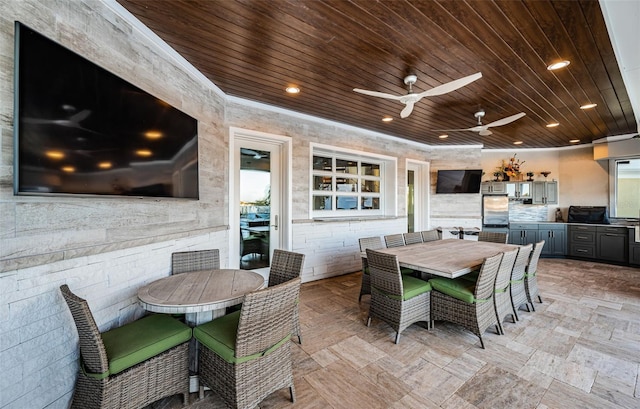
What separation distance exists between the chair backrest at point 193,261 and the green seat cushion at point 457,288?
2.27m

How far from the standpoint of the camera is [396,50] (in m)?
2.51

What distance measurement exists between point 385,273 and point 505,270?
1.25 metres

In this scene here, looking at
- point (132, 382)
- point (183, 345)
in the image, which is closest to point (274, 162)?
point (183, 345)

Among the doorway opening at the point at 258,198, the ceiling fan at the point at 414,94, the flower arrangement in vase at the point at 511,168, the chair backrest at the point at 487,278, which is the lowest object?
the chair backrest at the point at 487,278

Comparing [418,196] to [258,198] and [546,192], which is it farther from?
[258,198]

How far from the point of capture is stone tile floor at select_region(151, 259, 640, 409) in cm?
185

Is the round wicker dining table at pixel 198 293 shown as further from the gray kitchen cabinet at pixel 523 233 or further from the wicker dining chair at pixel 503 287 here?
the gray kitchen cabinet at pixel 523 233

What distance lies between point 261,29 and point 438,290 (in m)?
2.96

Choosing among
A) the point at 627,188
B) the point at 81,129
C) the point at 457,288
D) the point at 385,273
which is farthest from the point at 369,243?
the point at 627,188

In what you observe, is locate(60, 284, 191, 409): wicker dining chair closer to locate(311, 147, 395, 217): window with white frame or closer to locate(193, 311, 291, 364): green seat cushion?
locate(193, 311, 291, 364): green seat cushion

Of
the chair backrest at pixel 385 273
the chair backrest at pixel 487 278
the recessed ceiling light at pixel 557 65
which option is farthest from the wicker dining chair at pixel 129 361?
the recessed ceiling light at pixel 557 65

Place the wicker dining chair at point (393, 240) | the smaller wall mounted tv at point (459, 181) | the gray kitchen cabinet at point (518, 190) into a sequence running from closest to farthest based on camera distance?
the wicker dining chair at point (393, 240), the smaller wall mounted tv at point (459, 181), the gray kitchen cabinet at point (518, 190)

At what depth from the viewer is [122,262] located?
1.96 m

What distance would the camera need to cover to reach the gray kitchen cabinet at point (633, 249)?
5.48 meters
